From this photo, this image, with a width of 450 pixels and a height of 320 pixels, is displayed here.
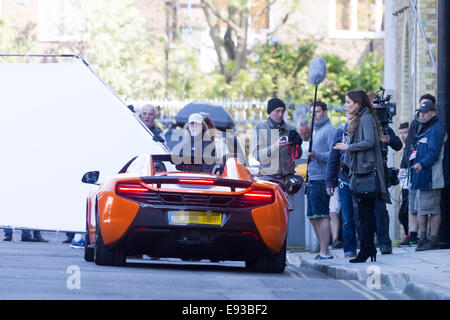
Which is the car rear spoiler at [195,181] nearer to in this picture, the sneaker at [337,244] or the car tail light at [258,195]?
the car tail light at [258,195]

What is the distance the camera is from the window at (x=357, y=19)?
137ft

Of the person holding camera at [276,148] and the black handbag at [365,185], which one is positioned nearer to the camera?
the black handbag at [365,185]

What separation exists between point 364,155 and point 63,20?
31.6 m

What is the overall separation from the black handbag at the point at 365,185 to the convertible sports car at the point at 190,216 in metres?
1.27

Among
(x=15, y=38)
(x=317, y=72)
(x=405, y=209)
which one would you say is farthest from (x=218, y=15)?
(x=317, y=72)

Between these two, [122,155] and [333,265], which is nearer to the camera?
[333,265]

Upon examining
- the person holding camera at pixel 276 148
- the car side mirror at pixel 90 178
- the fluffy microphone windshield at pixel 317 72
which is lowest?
the car side mirror at pixel 90 178

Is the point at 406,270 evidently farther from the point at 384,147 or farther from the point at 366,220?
the point at 384,147

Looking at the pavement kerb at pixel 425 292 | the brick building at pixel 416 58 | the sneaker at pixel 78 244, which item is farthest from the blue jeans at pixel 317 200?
the pavement kerb at pixel 425 292

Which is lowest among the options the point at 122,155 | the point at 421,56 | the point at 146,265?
the point at 146,265

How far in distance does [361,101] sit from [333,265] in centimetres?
174

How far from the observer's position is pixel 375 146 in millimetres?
12742
